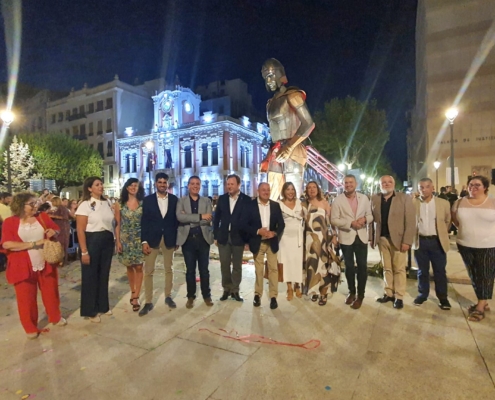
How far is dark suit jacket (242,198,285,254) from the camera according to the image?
4.54 m

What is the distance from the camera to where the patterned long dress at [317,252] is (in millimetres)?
4766

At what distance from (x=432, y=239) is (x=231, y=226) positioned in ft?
9.02

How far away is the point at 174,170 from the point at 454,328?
34.2 metres

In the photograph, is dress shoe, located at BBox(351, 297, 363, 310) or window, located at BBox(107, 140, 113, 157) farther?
window, located at BBox(107, 140, 113, 157)

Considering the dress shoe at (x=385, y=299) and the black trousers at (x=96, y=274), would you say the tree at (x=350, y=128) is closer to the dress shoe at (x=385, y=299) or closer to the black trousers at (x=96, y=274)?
the dress shoe at (x=385, y=299)

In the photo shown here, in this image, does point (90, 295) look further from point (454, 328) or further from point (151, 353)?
point (454, 328)

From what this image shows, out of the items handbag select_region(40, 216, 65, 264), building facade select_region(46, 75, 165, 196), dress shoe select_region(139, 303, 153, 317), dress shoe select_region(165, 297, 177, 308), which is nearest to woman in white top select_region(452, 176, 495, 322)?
dress shoe select_region(165, 297, 177, 308)

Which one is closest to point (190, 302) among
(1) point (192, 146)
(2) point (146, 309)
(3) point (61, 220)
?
(2) point (146, 309)

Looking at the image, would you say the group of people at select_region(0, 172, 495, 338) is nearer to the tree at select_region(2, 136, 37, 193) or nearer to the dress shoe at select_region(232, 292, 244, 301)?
the dress shoe at select_region(232, 292, 244, 301)

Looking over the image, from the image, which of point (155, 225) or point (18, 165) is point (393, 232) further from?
point (18, 165)

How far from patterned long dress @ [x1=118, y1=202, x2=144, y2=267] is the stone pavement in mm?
745

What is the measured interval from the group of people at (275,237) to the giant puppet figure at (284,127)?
141 centimetres

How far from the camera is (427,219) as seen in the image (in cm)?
441

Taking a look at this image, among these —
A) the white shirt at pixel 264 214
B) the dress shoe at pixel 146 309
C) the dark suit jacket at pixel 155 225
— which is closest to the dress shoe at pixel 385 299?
the white shirt at pixel 264 214
